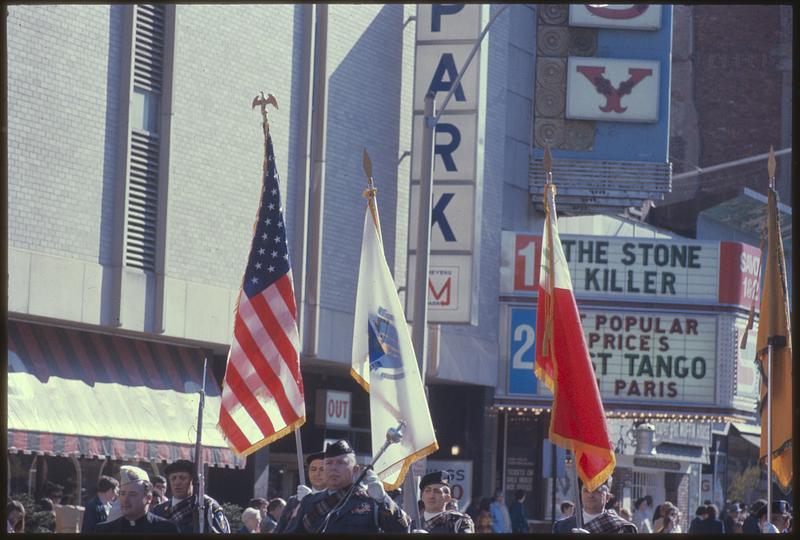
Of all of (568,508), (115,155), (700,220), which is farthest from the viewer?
(700,220)

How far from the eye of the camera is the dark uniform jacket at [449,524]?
38.9 feet

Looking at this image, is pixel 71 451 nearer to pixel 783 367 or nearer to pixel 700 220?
pixel 783 367

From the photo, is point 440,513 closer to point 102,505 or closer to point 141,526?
point 141,526

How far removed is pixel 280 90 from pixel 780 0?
1586 cm

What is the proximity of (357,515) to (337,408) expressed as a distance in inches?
776

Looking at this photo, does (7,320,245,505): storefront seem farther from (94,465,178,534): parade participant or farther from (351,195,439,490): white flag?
(94,465,178,534): parade participant

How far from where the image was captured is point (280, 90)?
2592 cm

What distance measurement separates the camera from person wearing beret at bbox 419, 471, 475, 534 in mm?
11883

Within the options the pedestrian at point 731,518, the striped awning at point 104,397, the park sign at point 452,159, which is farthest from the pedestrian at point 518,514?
the striped awning at point 104,397

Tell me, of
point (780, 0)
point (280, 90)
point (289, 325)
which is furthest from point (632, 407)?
point (780, 0)

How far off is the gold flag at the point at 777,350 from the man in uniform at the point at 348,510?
5.71m

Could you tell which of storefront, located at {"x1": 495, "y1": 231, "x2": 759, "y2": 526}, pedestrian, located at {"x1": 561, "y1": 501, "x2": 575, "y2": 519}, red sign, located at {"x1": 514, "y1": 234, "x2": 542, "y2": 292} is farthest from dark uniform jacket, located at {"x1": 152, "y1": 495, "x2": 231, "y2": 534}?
red sign, located at {"x1": 514, "y1": 234, "x2": 542, "y2": 292}

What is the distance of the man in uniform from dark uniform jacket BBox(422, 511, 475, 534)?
212 cm

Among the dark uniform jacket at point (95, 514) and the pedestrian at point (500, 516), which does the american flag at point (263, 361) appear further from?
the pedestrian at point (500, 516)
